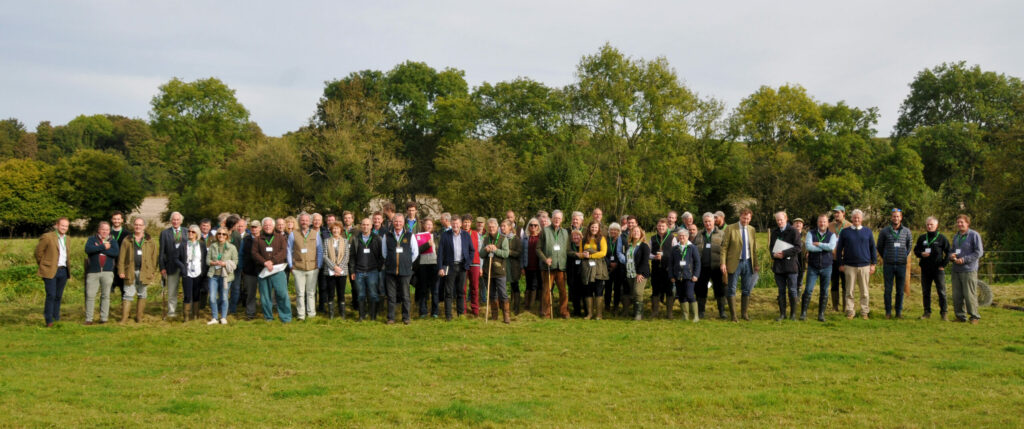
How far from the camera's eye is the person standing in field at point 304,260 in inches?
468

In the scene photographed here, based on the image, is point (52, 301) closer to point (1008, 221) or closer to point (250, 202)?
point (1008, 221)

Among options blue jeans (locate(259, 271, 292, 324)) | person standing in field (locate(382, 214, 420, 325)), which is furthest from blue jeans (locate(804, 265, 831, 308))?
blue jeans (locate(259, 271, 292, 324))

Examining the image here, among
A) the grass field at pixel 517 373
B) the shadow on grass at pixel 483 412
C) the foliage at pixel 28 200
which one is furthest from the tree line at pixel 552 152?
the shadow on grass at pixel 483 412

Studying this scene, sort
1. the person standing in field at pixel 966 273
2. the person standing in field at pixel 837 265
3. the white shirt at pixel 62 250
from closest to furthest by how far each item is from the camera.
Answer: the white shirt at pixel 62 250 → the person standing in field at pixel 966 273 → the person standing in field at pixel 837 265

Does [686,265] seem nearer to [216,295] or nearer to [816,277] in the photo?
[816,277]

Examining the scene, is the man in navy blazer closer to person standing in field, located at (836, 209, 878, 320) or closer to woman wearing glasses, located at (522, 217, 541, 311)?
woman wearing glasses, located at (522, 217, 541, 311)

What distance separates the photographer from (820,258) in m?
11.7

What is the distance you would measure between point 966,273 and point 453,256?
333 inches

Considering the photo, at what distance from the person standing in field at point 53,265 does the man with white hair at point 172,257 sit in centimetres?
144

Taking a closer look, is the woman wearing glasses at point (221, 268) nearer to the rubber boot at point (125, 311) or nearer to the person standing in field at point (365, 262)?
the rubber boot at point (125, 311)

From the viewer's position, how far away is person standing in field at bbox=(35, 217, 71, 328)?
11117 millimetres

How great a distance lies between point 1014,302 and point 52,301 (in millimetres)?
17508

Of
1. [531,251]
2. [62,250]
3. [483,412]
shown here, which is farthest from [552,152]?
[483,412]

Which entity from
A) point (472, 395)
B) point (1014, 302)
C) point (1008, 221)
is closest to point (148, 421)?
point (472, 395)
